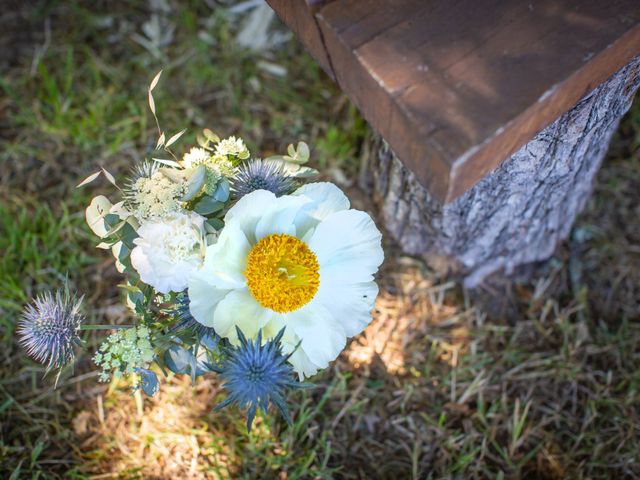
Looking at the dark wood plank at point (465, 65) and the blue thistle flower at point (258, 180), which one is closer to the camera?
the dark wood plank at point (465, 65)

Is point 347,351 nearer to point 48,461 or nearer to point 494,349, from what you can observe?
point 494,349

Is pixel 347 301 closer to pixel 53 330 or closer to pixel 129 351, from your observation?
pixel 129 351

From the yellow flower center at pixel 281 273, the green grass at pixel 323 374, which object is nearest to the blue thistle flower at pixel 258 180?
the yellow flower center at pixel 281 273

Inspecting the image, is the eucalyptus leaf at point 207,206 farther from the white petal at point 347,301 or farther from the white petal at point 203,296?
the white petal at point 347,301

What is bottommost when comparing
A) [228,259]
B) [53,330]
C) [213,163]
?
[53,330]

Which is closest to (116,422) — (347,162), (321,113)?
(347,162)

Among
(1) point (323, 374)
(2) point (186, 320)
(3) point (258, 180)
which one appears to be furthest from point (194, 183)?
(1) point (323, 374)

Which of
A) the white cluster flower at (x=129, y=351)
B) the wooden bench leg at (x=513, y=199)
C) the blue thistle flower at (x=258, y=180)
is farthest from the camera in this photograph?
the wooden bench leg at (x=513, y=199)
